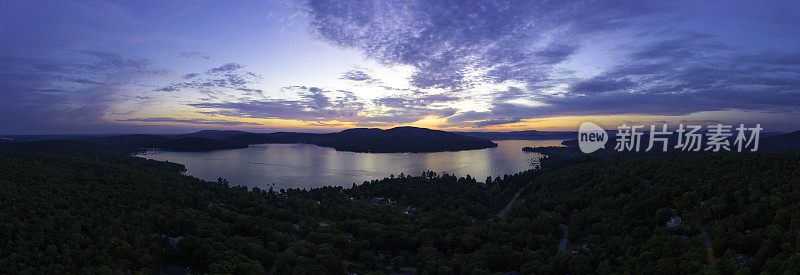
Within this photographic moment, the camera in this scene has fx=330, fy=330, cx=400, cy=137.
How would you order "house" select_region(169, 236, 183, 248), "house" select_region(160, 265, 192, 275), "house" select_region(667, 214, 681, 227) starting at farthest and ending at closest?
"house" select_region(667, 214, 681, 227)
"house" select_region(169, 236, 183, 248)
"house" select_region(160, 265, 192, 275)

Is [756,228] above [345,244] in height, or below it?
above

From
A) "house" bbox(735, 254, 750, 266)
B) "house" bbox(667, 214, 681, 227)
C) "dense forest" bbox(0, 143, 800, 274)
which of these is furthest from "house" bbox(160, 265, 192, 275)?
"house" bbox(667, 214, 681, 227)

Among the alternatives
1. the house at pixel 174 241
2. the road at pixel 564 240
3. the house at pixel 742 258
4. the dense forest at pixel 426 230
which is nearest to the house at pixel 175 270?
the dense forest at pixel 426 230

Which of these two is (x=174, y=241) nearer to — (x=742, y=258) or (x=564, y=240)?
(x=564, y=240)

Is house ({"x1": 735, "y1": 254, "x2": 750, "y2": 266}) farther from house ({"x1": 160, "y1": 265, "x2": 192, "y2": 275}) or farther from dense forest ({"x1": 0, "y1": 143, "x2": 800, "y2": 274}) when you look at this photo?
house ({"x1": 160, "y1": 265, "x2": 192, "y2": 275})

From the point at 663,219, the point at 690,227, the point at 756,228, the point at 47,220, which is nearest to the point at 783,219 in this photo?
the point at 756,228

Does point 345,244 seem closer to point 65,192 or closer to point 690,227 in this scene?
point 690,227

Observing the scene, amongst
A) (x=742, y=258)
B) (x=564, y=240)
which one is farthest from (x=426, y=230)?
(x=742, y=258)

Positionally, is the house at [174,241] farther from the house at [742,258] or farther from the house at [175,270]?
the house at [742,258]
